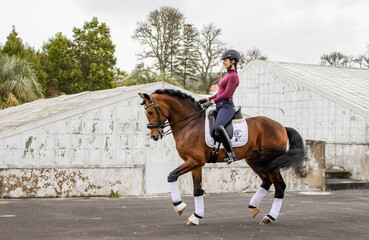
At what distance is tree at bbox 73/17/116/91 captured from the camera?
4391 centimetres

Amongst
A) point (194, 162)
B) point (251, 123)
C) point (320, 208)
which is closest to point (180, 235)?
point (194, 162)

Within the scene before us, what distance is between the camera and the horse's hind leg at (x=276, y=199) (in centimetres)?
876

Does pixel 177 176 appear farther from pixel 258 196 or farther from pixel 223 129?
pixel 258 196

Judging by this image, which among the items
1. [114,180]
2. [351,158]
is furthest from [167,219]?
[351,158]

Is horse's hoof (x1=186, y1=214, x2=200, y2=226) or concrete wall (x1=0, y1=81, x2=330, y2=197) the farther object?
concrete wall (x1=0, y1=81, x2=330, y2=197)

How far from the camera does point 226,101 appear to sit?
8930 mm

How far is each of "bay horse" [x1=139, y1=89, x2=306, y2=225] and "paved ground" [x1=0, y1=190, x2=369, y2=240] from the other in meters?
0.50

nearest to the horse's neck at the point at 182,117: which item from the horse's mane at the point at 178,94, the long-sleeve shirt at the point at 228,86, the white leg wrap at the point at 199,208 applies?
the horse's mane at the point at 178,94

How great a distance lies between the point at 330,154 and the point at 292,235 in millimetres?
11464

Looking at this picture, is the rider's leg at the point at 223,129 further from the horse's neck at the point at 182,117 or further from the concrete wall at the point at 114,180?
the concrete wall at the point at 114,180

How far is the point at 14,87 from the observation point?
90.1ft

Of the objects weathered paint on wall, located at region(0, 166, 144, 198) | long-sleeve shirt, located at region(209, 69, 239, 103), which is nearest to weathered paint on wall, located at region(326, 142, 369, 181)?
weathered paint on wall, located at region(0, 166, 144, 198)

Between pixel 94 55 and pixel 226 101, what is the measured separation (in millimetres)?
37445

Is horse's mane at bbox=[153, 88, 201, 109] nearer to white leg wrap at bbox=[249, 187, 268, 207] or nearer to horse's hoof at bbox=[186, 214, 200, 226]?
white leg wrap at bbox=[249, 187, 268, 207]
